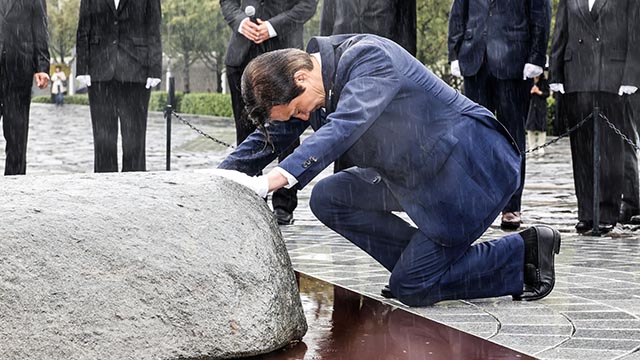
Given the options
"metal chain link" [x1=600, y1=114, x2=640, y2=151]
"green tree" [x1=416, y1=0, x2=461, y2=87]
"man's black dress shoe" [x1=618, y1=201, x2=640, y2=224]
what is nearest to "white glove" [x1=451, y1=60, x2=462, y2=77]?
"metal chain link" [x1=600, y1=114, x2=640, y2=151]

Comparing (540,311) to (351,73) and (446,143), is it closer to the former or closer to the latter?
(446,143)

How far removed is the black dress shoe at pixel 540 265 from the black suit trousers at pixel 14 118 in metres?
5.36

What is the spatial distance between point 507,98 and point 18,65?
4087mm

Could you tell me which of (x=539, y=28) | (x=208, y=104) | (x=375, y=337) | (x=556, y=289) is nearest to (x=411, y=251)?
(x=375, y=337)

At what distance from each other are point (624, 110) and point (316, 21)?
28.7 metres

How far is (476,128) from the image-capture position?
527cm

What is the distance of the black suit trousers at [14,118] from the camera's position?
9562 millimetres

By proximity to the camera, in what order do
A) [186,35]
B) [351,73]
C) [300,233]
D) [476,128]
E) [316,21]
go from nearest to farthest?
1. [351,73]
2. [476,128]
3. [300,233]
4. [316,21]
5. [186,35]

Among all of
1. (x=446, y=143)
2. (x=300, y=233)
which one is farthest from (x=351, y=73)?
(x=300, y=233)

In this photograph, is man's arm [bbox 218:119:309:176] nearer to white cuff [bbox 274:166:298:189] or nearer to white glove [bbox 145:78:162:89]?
white cuff [bbox 274:166:298:189]

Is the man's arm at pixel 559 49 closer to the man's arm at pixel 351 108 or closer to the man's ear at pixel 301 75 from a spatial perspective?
the man's arm at pixel 351 108

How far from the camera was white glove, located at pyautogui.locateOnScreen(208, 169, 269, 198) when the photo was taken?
15.8ft

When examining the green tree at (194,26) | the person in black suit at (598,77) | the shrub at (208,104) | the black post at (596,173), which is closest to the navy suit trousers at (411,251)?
the black post at (596,173)

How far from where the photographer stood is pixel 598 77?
8648 mm
